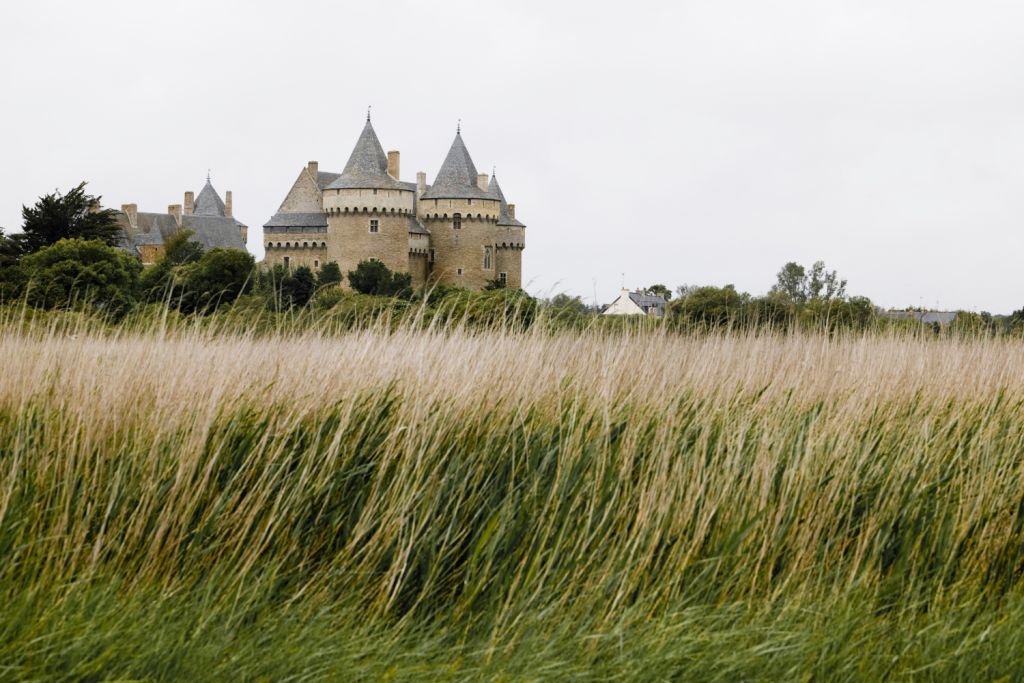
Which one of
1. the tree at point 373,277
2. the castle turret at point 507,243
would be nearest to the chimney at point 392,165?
the castle turret at point 507,243

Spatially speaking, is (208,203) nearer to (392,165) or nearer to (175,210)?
(175,210)

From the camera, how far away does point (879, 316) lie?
10.5 metres

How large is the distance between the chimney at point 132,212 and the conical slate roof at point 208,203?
3.82 m

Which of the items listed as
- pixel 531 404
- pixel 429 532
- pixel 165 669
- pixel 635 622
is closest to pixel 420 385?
pixel 531 404

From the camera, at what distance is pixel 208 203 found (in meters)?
Result: 60.0

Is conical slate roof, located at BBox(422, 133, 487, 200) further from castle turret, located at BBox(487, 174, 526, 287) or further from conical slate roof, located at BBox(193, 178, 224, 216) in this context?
conical slate roof, located at BBox(193, 178, 224, 216)

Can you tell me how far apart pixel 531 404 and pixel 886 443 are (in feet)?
5.52

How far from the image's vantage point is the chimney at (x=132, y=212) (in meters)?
58.3

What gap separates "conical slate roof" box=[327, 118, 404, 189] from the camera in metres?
46.2

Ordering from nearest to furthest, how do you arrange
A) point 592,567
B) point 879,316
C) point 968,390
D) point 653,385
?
point 592,567 < point 653,385 < point 968,390 < point 879,316

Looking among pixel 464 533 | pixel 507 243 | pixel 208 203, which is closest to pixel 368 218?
pixel 507 243

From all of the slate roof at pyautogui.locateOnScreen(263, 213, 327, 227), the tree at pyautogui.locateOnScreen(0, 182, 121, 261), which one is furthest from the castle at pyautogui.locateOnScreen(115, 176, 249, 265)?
the tree at pyautogui.locateOnScreen(0, 182, 121, 261)

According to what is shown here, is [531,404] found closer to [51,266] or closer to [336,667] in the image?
[336,667]

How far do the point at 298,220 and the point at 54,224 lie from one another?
2287 centimetres
